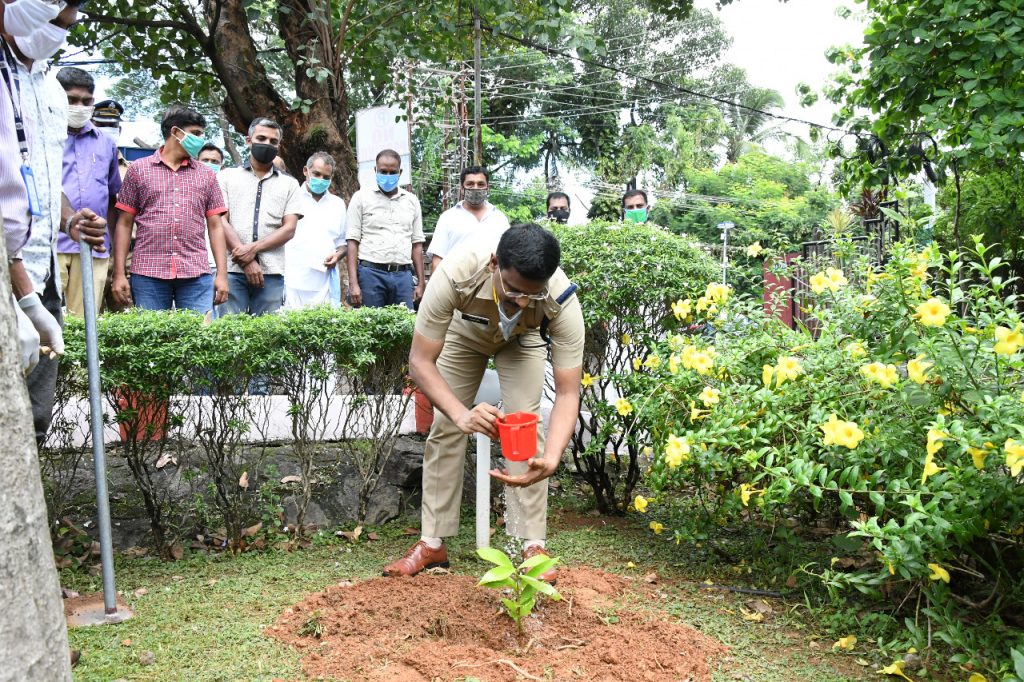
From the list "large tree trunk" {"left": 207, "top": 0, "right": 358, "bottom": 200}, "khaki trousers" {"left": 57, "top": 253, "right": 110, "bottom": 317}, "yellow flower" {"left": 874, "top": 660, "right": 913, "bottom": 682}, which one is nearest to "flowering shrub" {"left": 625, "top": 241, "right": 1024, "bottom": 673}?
"yellow flower" {"left": 874, "top": 660, "right": 913, "bottom": 682}

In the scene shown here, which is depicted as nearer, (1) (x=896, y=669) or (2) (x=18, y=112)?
(2) (x=18, y=112)

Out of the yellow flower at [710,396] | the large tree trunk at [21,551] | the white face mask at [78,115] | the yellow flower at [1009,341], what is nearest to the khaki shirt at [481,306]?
the yellow flower at [710,396]

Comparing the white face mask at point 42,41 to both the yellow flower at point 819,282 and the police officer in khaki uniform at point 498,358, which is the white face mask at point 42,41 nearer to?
the police officer in khaki uniform at point 498,358

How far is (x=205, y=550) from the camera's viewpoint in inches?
174

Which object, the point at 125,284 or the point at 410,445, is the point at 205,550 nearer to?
Result: the point at 410,445

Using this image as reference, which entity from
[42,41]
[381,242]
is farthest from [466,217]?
[42,41]

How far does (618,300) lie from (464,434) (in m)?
1.31

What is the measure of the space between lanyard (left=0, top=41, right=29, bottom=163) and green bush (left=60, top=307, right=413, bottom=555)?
112cm

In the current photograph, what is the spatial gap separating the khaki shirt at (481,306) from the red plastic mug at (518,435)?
484 mm

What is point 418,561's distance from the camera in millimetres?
4027

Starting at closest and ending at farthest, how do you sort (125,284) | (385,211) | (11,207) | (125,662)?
(11,207)
(125,662)
(125,284)
(385,211)

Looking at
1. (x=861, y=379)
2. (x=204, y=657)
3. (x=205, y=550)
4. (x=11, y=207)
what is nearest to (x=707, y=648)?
(x=861, y=379)

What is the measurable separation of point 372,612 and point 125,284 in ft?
9.32

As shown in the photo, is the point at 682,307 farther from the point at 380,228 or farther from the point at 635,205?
the point at 635,205
